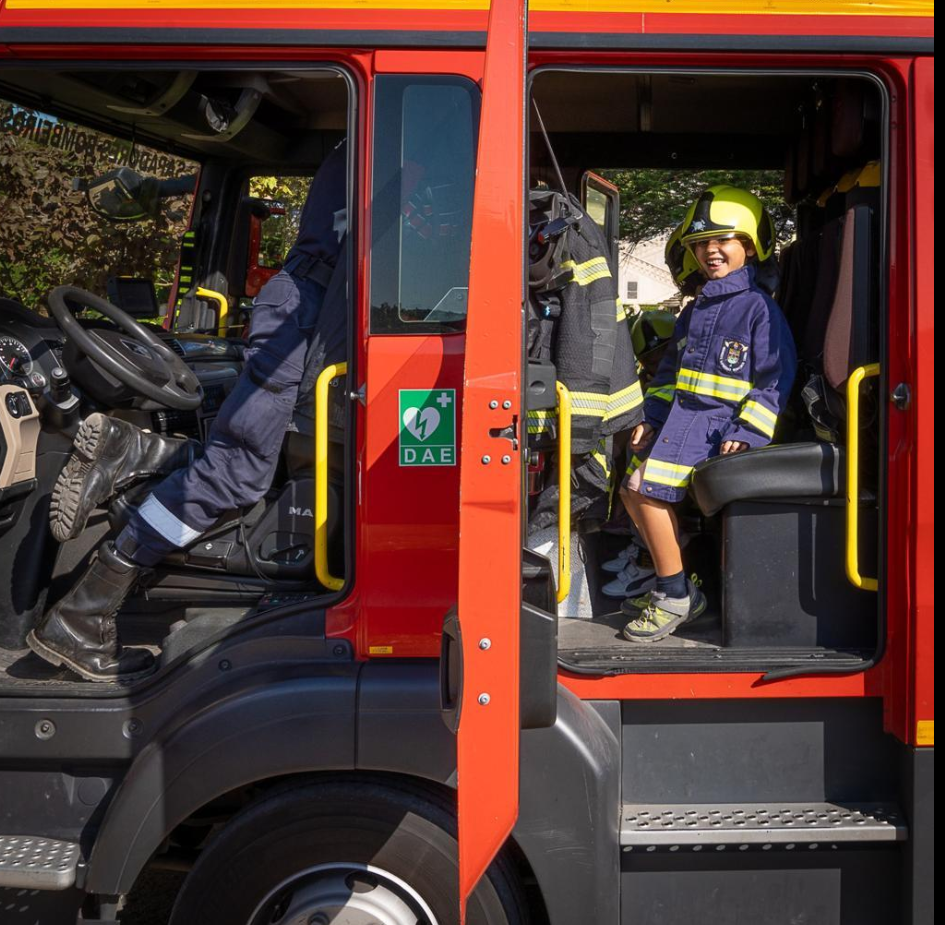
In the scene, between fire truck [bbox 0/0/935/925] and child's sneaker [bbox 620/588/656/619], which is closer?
fire truck [bbox 0/0/935/925]

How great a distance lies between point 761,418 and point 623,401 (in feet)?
1.17

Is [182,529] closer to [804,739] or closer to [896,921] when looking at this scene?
[804,739]

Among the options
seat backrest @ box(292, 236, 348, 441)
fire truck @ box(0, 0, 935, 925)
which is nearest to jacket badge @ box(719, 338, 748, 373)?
fire truck @ box(0, 0, 935, 925)

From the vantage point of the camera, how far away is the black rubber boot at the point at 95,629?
96.6 inches

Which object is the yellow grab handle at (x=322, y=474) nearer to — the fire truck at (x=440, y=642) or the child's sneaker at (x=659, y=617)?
the fire truck at (x=440, y=642)

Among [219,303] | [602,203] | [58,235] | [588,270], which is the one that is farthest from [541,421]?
[58,235]

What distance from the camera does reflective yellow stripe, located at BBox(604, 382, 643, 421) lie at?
261 centimetres

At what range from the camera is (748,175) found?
6703mm

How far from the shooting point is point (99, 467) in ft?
8.39

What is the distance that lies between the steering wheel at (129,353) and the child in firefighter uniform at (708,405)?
124 centimetres

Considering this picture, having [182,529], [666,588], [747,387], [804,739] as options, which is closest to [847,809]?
[804,739]

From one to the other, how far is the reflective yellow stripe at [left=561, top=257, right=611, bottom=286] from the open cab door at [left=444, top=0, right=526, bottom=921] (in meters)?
0.68

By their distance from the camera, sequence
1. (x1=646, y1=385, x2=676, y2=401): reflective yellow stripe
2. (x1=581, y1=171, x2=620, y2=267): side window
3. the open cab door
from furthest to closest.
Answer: (x1=581, y1=171, x2=620, y2=267): side window
(x1=646, y1=385, x2=676, y2=401): reflective yellow stripe
the open cab door

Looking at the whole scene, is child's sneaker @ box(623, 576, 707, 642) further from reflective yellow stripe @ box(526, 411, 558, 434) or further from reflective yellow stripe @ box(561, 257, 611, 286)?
reflective yellow stripe @ box(561, 257, 611, 286)
